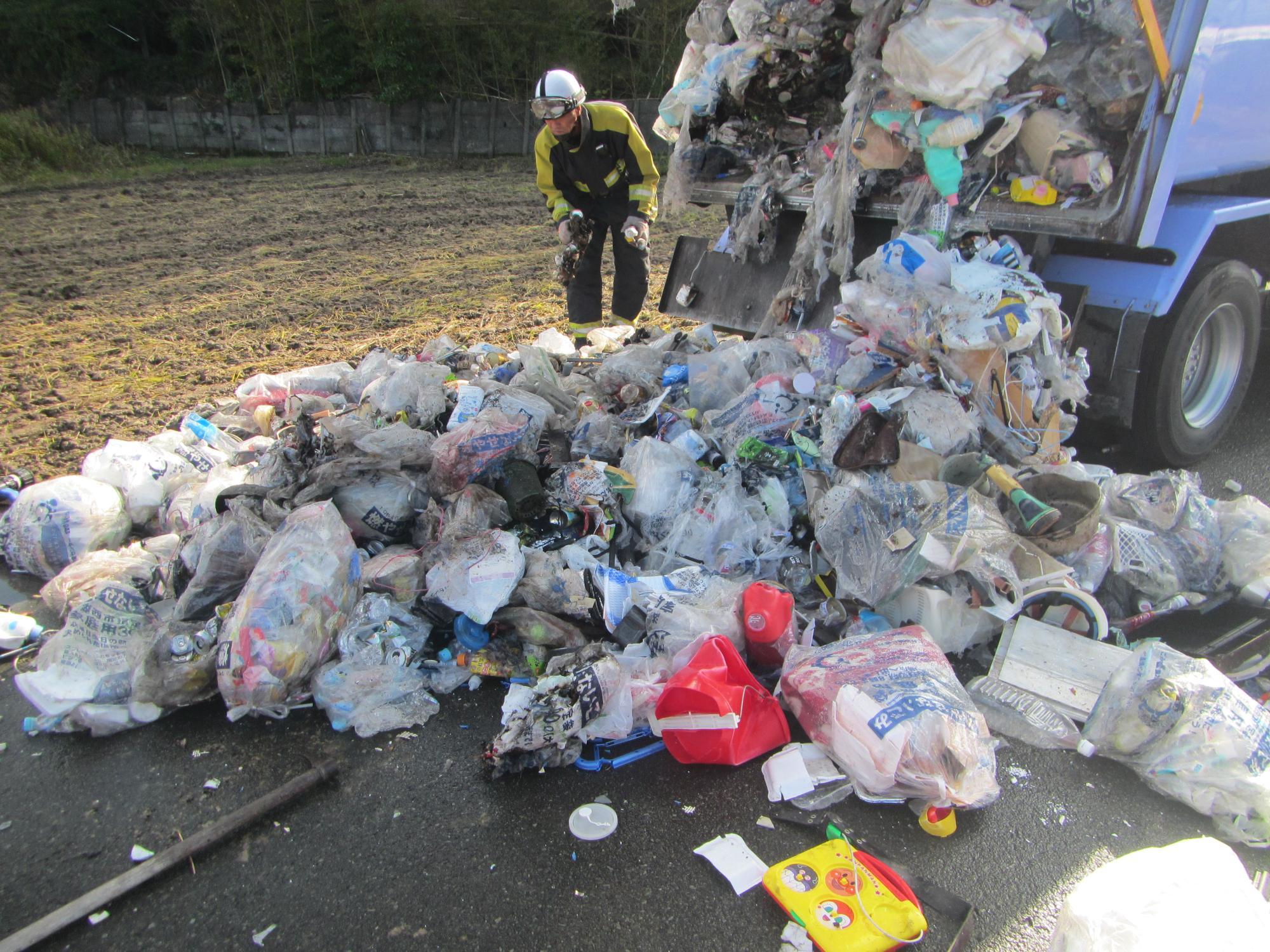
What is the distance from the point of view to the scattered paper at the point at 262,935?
1.74 metres

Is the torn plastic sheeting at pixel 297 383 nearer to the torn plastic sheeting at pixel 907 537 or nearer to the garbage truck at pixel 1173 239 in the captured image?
the garbage truck at pixel 1173 239

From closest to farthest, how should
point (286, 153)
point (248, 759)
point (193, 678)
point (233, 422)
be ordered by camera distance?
1. point (248, 759)
2. point (193, 678)
3. point (233, 422)
4. point (286, 153)

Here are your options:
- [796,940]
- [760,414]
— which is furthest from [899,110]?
[796,940]

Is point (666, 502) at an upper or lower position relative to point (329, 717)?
upper

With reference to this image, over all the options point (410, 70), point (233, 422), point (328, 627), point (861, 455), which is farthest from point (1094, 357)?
point (410, 70)

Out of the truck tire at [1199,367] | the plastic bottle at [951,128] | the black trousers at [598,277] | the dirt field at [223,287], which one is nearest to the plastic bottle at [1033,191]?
the plastic bottle at [951,128]

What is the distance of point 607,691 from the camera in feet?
7.45

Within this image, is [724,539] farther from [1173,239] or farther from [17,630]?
[17,630]

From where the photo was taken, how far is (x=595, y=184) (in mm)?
4758

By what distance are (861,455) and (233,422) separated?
3.26 meters

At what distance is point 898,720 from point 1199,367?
297 centimetres

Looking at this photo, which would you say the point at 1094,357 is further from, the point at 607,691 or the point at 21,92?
the point at 21,92

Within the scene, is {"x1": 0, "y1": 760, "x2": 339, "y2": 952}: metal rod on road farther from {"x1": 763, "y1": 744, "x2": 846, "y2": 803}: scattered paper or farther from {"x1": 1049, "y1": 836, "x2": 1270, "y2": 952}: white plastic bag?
{"x1": 1049, "y1": 836, "x2": 1270, "y2": 952}: white plastic bag

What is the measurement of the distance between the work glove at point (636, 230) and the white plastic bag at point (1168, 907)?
13.0 ft
